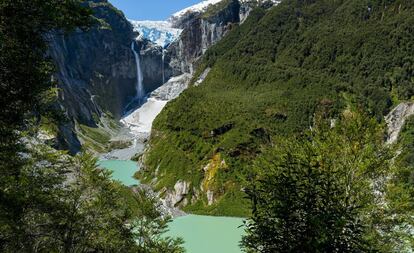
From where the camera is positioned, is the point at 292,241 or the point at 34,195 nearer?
→ the point at 292,241

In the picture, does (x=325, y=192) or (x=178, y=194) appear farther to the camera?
(x=178, y=194)

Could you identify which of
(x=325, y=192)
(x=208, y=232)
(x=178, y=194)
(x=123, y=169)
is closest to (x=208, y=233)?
(x=208, y=232)

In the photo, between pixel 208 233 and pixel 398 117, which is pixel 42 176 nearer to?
pixel 208 233

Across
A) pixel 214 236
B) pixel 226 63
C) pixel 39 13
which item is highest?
pixel 39 13

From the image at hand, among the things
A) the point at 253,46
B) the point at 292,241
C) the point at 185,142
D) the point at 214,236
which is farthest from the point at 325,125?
the point at 253,46

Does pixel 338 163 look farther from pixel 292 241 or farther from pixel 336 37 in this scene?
pixel 336 37

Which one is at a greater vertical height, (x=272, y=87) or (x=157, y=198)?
(x=157, y=198)

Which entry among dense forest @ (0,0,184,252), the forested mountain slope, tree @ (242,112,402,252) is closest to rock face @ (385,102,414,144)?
the forested mountain slope

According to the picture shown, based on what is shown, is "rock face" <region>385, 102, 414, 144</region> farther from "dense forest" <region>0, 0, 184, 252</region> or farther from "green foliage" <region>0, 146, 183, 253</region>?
"dense forest" <region>0, 0, 184, 252</region>
